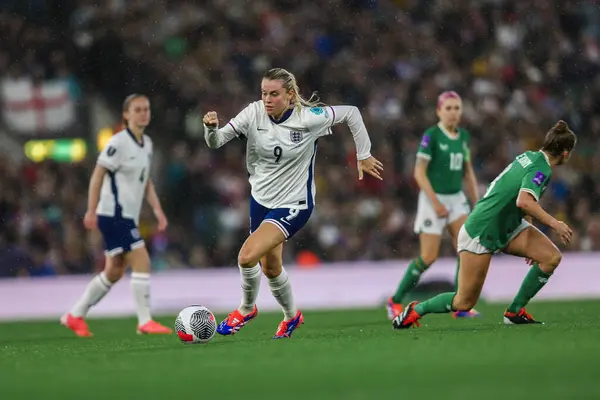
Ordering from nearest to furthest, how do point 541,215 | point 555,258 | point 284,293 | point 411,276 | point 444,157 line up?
1. point 541,215
2. point 555,258
3. point 284,293
4. point 411,276
5. point 444,157

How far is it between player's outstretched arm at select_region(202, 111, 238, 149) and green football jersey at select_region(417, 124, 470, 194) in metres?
3.48

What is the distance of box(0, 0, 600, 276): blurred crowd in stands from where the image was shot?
17828 mm

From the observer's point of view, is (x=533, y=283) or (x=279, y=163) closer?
(x=279, y=163)

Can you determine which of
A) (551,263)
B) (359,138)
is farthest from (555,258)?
(359,138)

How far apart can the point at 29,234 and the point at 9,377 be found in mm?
10947

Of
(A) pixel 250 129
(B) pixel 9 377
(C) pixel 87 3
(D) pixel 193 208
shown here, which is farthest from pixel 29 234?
(B) pixel 9 377

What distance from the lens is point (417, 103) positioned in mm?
19844

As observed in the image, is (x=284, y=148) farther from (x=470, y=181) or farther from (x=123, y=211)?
(x=470, y=181)

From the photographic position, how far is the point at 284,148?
9.16 metres

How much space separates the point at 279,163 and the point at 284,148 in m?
0.14

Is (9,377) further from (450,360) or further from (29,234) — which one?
(29,234)

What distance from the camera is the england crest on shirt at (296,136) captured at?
30.1 ft

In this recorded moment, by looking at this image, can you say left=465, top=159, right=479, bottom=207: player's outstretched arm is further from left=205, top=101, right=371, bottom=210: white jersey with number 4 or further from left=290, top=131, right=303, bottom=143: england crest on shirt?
left=290, top=131, right=303, bottom=143: england crest on shirt

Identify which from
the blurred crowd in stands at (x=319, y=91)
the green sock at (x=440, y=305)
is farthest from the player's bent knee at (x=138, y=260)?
the blurred crowd in stands at (x=319, y=91)
